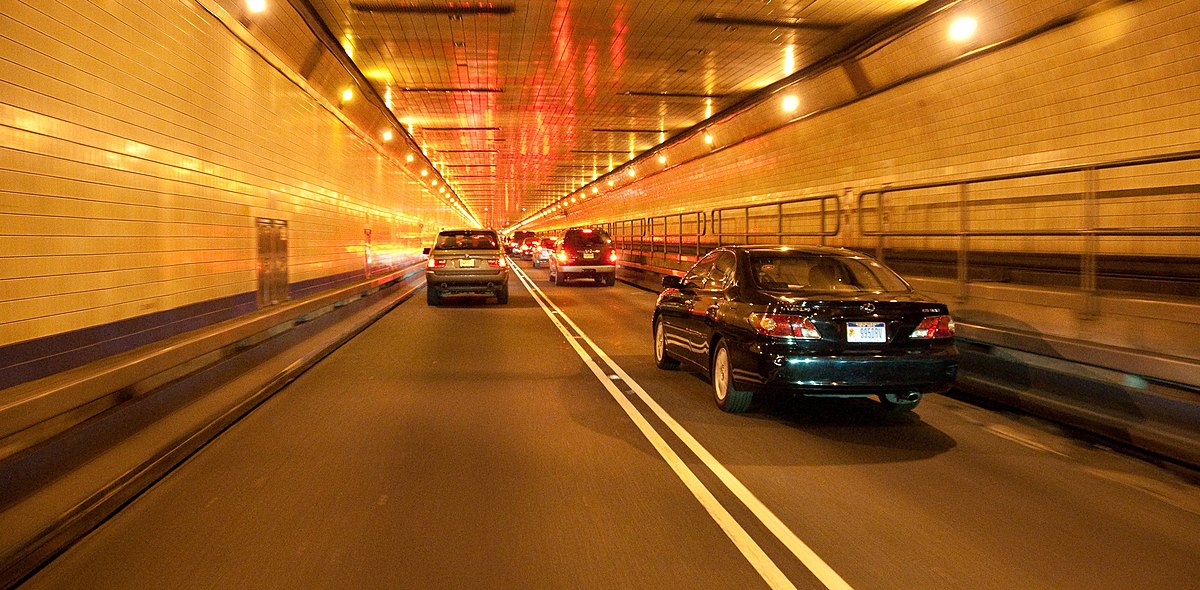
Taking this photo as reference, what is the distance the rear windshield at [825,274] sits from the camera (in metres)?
8.11

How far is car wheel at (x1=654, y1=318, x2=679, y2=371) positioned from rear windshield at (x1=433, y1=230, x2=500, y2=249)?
11681 mm

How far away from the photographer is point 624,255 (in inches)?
1419

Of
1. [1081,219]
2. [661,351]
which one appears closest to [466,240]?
[661,351]

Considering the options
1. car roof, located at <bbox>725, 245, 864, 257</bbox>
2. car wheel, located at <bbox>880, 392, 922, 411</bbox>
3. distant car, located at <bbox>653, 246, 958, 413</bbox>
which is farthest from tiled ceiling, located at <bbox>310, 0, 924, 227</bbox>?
car wheel, located at <bbox>880, 392, 922, 411</bbox>

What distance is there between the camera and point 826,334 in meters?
7.13

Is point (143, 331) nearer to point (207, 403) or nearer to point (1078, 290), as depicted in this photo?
point (207, 403)

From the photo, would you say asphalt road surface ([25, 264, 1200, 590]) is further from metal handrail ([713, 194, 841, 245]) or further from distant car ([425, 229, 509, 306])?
distant car ([425, 229, 509, 306])

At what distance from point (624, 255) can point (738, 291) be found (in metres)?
28.0

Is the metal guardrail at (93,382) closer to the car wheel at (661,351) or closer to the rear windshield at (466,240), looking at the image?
the car wheel at (661,351)

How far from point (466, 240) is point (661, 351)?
12421mm

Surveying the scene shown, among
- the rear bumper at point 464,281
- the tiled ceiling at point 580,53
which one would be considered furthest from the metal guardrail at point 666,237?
the rear bumper at point 464,281

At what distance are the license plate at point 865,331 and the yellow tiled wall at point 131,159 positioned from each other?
20.4ft

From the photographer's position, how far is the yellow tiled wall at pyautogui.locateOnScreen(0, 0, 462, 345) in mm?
6367

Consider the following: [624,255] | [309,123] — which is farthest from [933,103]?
[624,255]
